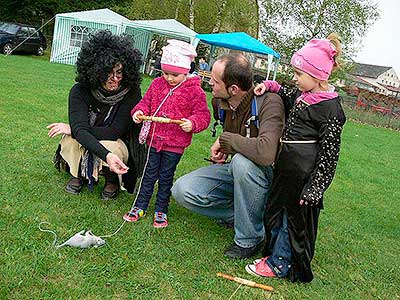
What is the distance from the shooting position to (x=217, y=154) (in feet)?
10.9

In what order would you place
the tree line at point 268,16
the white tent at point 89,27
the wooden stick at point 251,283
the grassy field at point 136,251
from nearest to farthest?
the grassy field at point 136,251, the wooden stick at point 251,283, the white tent at point 89,27, the tree line at point 268,16

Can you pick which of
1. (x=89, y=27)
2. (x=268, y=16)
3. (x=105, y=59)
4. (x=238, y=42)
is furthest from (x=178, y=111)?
(x=268, y=16)

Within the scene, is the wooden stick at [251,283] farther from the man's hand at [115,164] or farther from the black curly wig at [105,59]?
the black curly wig at [105,59]

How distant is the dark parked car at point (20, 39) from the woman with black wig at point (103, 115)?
1757cm

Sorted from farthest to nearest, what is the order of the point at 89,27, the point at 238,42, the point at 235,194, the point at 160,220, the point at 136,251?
the point at 89,27 < the point at 238,42 < the point at 160,220 < the point at 235,194 < the point at 136,251

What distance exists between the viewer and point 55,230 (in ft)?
10.2

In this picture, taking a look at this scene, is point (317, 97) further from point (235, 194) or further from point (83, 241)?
A: point (83, 241)

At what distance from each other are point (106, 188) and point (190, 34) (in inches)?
637

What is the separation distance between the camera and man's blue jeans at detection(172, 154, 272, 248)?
9.96 ft

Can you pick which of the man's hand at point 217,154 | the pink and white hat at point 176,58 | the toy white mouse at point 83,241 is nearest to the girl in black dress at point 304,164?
the man's hand at point 217,154

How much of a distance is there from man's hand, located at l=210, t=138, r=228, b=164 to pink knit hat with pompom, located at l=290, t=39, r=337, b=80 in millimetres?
752

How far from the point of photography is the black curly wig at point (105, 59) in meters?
3.55

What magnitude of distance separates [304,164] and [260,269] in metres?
0.70

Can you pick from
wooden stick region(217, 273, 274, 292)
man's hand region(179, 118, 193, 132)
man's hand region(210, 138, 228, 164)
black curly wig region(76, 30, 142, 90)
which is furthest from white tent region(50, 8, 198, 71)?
wooden stick region(217, 273, 274, 292)
